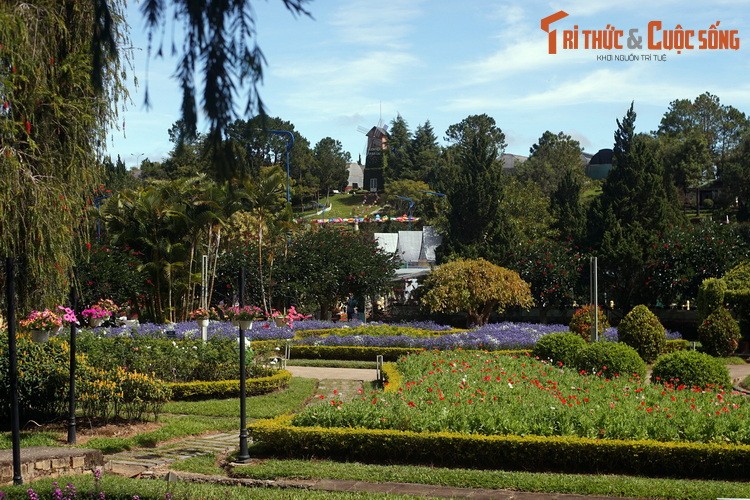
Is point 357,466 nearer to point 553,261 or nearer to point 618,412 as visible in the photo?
point 618,412

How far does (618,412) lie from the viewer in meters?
11.9

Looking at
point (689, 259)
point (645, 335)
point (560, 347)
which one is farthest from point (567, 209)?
point (560, 347)

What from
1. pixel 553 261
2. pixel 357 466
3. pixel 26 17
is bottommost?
pixel 357 466

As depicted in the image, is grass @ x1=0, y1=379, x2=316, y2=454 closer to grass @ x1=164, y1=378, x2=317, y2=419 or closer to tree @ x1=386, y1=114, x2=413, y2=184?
grass @ x1=164, y1=378, x2=317, y2=419

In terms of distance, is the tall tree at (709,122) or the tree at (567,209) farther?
the tall tree at (709,122)

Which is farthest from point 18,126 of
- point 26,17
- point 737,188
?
point 737,188

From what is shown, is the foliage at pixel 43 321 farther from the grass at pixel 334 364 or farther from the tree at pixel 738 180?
the tree at pixel 738 180

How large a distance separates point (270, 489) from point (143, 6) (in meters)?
5.47

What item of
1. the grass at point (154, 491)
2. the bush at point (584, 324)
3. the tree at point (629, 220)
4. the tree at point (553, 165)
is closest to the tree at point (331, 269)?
the tree at point (629, 220)

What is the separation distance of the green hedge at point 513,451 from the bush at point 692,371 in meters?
5.55

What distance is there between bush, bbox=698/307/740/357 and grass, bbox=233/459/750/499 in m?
16.9

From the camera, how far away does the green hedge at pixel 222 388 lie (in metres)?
17.2

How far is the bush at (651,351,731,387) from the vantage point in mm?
15977

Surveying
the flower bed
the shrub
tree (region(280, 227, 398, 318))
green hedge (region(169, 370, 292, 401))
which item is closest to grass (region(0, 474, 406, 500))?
the flower bed
